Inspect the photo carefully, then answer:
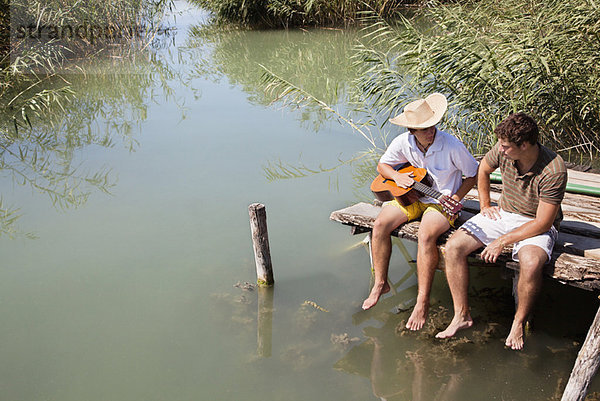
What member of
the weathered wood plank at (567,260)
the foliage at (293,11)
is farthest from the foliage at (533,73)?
the foliage at (293,11)

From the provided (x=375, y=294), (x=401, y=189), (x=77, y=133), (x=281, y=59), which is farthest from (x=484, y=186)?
(x=281, y=59)

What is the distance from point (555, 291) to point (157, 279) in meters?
3.28

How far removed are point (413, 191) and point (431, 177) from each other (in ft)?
0.55

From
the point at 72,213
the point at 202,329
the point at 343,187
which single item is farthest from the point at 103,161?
the point at 202,329

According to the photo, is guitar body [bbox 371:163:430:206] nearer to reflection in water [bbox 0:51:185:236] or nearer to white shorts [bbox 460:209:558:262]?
white shorts [bbox 460:209:558:262]

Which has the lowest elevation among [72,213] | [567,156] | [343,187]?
[72,213]

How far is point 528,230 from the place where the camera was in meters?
3.73

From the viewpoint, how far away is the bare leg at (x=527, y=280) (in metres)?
3.64

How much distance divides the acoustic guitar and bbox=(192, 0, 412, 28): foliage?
39.8 feet

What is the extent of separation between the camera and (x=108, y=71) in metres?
13.1

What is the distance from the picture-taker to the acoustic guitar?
13.9 feet

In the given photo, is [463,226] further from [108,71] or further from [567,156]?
[108,71]

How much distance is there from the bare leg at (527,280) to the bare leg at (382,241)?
92cm

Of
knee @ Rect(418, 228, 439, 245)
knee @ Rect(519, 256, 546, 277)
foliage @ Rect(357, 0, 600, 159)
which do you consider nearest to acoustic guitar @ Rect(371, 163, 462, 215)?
knee @ Rect(418, 228, 439, 245)
